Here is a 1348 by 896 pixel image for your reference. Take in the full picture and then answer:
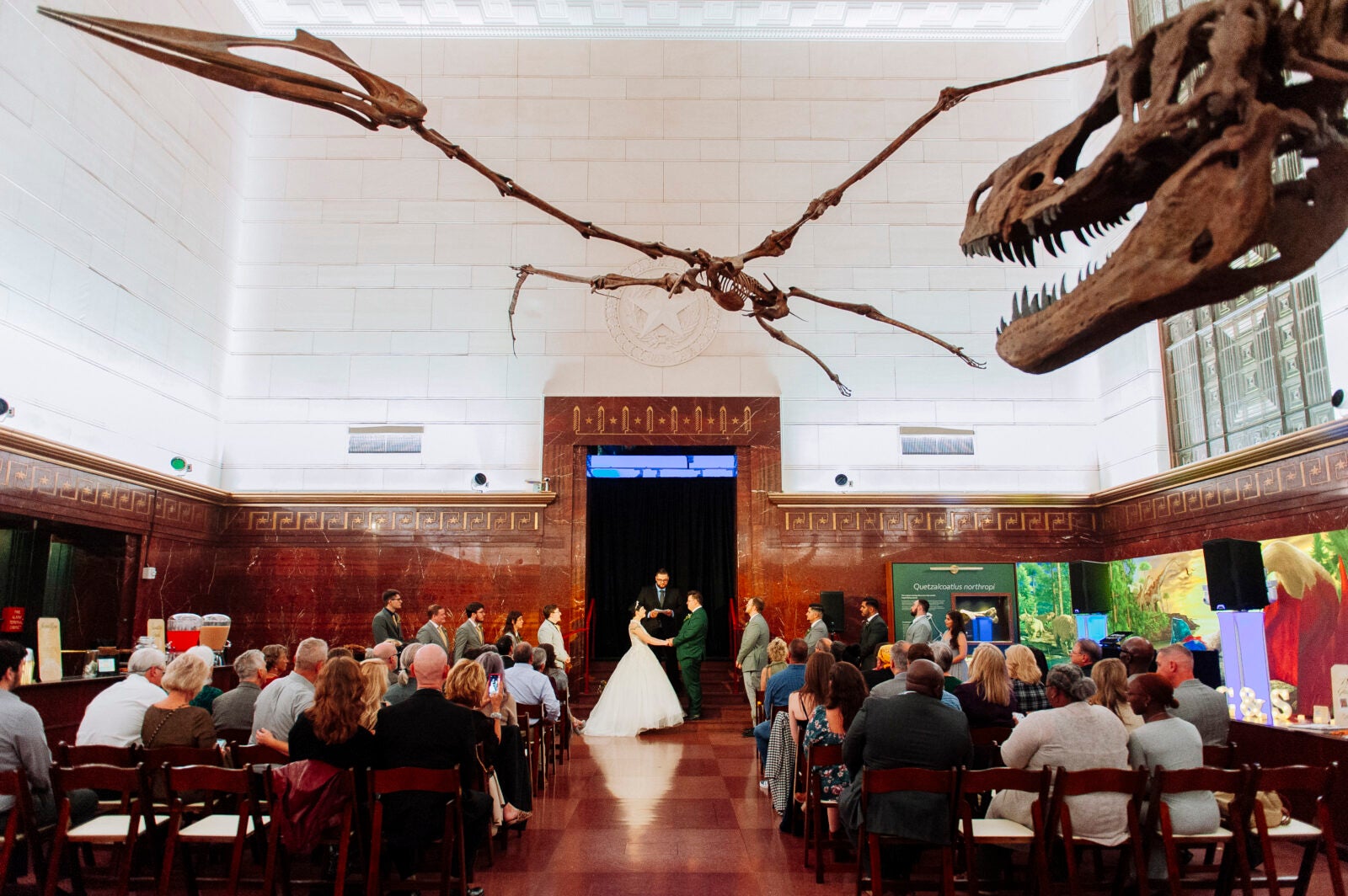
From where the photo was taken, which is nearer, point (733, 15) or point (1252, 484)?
point (1252, 484)

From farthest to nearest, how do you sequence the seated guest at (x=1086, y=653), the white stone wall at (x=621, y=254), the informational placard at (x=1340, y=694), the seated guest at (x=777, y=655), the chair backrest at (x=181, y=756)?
1. the white stone wall at (x=621, y=254)
2. the seated guest at (x=777, y=655)
3. the informational placard at (x=1340, y=694)
4. the seated guest at (x=1086, y=653)
5. the chair backrest at (x=181, y=756)

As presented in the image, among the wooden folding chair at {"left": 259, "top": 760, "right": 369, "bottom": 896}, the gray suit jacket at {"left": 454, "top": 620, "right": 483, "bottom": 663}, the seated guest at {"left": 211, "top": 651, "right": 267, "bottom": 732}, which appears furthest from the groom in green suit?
the wooden folding chair at {"left": 259, "top": 760, "right": 369, "bottom": 896}

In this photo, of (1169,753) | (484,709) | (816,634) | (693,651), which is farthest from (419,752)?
(693,651)

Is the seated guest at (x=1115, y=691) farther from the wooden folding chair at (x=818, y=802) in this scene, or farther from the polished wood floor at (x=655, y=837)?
the polished wood floor at (x=655, y=837)

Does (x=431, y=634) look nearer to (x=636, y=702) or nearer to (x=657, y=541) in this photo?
(x=636, y=702)

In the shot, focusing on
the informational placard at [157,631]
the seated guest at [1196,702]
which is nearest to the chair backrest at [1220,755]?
the seated guest at [1196,702]

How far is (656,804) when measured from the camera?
6.45 meters

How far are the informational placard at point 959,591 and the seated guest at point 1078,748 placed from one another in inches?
299

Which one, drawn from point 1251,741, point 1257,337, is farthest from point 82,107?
point 1257,337

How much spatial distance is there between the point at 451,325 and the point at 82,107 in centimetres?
495

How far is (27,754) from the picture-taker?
13.2 ft

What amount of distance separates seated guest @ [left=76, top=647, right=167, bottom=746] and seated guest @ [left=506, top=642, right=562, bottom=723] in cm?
272

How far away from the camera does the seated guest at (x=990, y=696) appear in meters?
5.24

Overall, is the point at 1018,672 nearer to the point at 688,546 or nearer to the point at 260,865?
the point at 260,865
